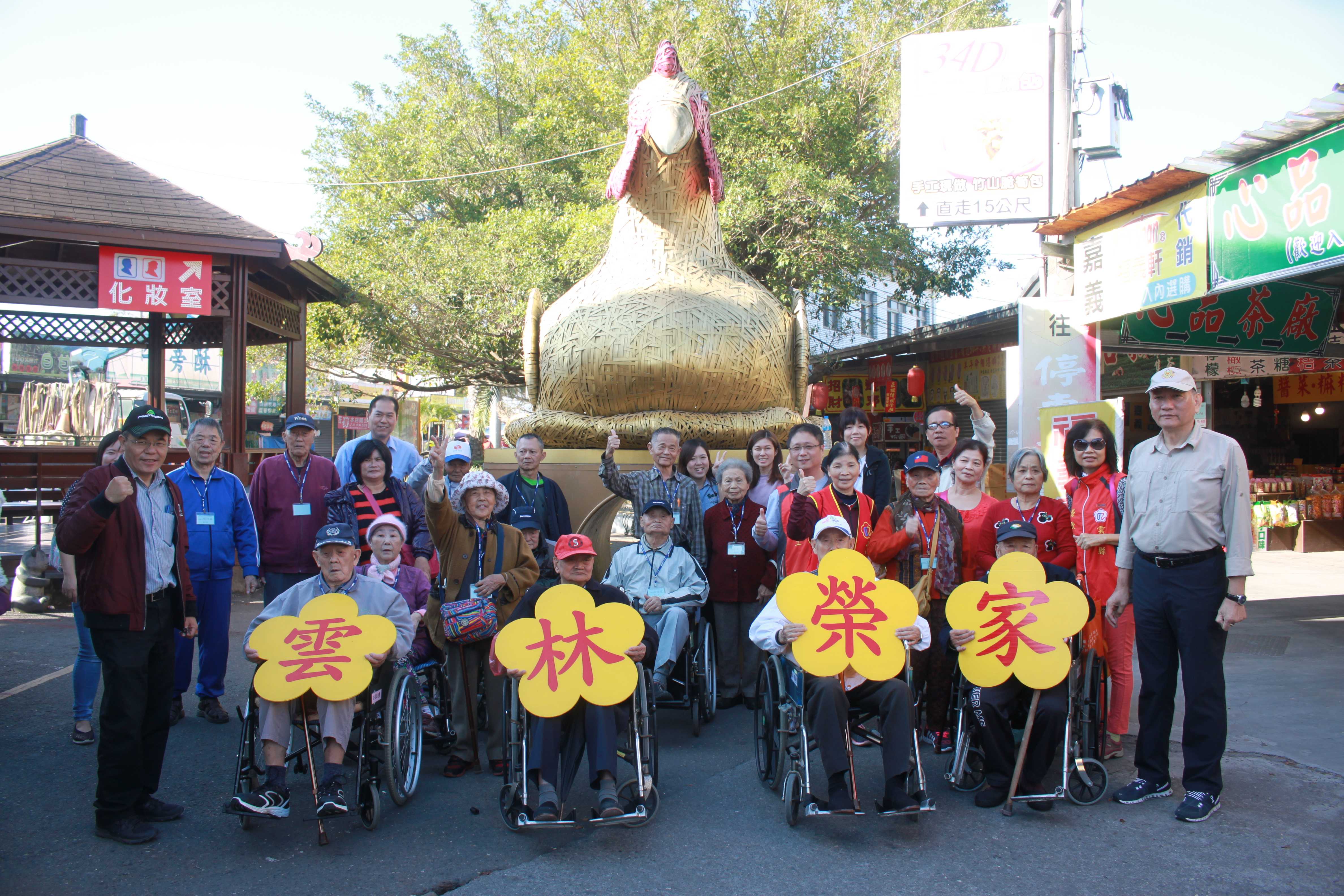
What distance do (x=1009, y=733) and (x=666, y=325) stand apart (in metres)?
3.46

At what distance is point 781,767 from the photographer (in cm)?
351

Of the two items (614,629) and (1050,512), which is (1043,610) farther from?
(614,629)

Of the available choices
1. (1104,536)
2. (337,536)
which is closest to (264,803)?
(337,536)

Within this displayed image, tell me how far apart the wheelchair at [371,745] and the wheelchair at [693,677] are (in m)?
1.21

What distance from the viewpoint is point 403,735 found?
356 cm

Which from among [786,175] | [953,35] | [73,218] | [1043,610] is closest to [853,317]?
[786,175]

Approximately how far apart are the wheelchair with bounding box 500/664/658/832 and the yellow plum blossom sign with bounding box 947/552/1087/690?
1.24 m

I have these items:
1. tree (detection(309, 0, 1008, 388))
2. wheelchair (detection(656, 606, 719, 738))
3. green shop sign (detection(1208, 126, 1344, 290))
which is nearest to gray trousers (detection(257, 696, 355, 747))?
wheelchair (detection(656, 606, 719, 738))

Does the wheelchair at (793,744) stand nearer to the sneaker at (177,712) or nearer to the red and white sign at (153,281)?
the sneaker at (177,712)

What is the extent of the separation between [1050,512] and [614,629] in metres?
2.05

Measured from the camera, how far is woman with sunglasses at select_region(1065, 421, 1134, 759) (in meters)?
4.10

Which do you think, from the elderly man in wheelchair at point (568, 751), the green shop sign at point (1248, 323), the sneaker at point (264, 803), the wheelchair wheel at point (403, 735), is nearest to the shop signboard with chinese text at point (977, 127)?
the green shop sign at point (1248, 323)

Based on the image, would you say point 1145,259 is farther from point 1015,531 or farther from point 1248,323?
point 1015,531

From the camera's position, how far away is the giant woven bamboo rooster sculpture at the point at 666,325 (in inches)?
239
